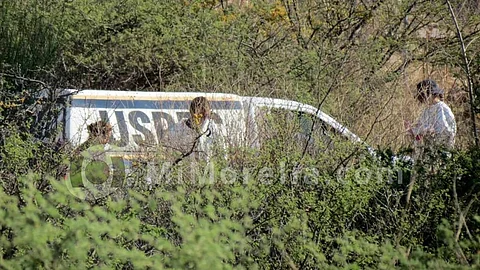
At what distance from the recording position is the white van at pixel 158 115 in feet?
21.9

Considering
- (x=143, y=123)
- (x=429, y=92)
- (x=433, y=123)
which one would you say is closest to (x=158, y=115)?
(x=143, y=123)

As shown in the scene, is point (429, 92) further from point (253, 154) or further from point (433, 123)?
point (253, 154)

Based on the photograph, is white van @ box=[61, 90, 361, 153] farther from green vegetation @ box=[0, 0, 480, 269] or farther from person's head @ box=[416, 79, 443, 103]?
person's head @ box=[416, 79, 443, 103]

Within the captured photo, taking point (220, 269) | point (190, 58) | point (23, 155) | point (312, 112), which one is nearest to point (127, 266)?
point (220, 269)

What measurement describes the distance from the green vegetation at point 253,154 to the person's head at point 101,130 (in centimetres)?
35

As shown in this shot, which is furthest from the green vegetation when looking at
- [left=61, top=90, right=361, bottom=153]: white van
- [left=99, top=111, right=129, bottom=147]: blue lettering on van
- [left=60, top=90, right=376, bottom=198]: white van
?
[left=99, top=111, right=129, bottom=147]: blue lettering on van

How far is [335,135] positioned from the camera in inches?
246

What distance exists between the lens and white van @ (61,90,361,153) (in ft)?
21.9

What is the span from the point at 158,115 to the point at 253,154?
198cm

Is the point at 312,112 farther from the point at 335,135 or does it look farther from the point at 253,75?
the point at 253,75

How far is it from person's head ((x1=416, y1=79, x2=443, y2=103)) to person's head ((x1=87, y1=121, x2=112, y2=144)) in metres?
3.43

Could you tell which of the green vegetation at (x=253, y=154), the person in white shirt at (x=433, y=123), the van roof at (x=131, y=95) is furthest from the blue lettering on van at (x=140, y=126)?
the person in white shirt at (x=433, y=123)

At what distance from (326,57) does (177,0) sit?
2.93 m

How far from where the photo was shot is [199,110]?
7.12m
